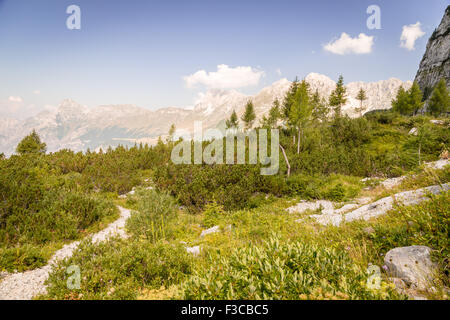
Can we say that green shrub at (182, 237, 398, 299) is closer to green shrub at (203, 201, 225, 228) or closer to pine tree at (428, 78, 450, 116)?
green shrub at (203, 201, 225, 228)

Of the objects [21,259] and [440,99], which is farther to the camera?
[440,99]

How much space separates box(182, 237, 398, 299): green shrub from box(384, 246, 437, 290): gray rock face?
0.70m

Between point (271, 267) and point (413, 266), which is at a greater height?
point (271, 267)

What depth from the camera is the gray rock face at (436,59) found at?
65.3 m

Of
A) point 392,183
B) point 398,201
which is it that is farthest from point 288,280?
point 392,183

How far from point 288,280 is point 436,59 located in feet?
350

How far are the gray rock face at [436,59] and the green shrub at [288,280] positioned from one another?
3652 inches

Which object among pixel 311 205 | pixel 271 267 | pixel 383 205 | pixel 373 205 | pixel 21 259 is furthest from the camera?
pixel 311 205

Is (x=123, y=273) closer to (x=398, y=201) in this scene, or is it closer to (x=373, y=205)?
(x=398, y=201)

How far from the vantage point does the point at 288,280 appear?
185cm

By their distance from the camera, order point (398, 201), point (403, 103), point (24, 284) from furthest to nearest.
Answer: point (403, 103), point (24, 284), point (398, 201)

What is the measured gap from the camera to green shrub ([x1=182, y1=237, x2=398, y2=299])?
1.65 meters

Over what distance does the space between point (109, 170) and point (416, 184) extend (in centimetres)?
1798

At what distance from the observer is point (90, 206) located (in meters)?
8.84
